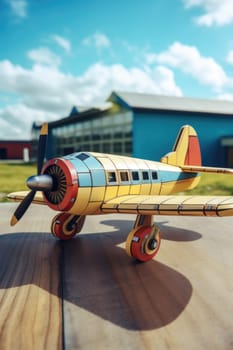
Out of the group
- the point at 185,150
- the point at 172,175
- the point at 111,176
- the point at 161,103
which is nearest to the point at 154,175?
the point at 172,175

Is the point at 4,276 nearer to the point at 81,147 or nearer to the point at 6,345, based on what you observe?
the point at 6,345

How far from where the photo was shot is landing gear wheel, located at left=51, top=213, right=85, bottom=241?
395 inches

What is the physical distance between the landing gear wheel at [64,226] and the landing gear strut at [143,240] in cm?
281

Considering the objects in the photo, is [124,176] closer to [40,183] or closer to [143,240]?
[143,240]

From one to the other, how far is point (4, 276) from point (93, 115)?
42639 mm

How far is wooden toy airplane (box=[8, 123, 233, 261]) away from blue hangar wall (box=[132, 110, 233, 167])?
→ 28449mm

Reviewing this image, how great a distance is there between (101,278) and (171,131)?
35.1 meters

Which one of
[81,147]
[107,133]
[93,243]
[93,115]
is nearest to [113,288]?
[93,243]

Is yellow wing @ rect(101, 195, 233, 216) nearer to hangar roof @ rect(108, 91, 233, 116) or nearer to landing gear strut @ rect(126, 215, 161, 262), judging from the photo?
landing gear strut @ rect(126, 215, 161, 262)

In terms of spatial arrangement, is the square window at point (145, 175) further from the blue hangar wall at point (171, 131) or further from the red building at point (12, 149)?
the red building at point (12, 149)

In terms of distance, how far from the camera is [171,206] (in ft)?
24.7

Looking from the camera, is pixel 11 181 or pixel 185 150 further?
pixel 11 181

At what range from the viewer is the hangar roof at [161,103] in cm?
3859

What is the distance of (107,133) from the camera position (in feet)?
147
